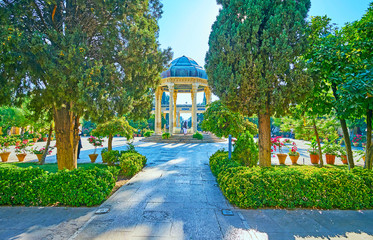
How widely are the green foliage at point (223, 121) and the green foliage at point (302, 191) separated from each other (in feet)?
16.3

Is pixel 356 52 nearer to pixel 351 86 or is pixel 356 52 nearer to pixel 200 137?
pixel 351 86

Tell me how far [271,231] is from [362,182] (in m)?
2.97

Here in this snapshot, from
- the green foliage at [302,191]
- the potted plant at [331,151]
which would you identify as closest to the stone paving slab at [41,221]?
the green foliage at [302,191]

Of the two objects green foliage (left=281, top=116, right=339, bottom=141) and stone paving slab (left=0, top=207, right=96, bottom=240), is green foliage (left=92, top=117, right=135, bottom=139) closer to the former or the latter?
stone paving slab (left=0, top=207, right=96, bottom=240)

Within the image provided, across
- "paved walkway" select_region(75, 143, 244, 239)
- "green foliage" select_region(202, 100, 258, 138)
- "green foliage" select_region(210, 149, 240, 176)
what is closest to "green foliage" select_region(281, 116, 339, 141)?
"green foliage" select_region(202, 100, 258, 138)

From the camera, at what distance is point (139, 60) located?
19.7 ft

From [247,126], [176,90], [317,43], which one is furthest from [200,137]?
[317,43]

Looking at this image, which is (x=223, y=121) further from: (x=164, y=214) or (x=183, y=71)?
(x=183, y=71)

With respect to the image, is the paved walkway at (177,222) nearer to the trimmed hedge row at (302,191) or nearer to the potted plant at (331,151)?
the trimmed hedge row at (302,191)

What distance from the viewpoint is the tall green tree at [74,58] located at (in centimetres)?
474

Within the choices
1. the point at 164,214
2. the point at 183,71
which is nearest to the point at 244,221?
the point at 164,214

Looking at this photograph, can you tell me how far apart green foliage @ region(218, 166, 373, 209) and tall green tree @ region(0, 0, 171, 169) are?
12.8 ft

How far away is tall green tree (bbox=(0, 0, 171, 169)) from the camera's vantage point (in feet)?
15.5

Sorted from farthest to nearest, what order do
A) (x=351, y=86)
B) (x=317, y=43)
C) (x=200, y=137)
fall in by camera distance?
(x=200, y=137) → (x=317, y=43) → (x=351, y=86)
